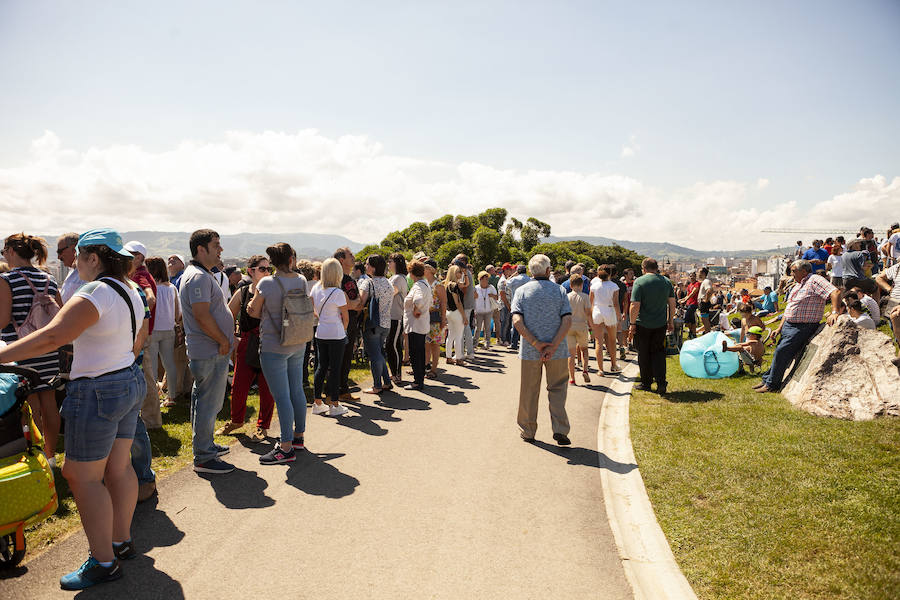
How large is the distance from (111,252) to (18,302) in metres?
2.46

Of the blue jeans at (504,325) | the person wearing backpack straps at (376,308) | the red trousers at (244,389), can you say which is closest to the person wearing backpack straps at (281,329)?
the red trousers at (244,389)

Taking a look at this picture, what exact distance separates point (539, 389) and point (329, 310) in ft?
9.15

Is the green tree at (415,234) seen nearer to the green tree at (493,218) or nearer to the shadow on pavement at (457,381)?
the green tree at (493,218)

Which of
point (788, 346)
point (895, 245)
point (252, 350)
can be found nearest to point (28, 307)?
point (252, 350)

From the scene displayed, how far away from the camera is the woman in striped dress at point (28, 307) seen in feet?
15.1

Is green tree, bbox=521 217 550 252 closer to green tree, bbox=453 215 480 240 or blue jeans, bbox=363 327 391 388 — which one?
green tree, bbox=453 215 480 240

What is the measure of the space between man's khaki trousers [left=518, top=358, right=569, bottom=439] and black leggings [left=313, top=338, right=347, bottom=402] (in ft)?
7.96

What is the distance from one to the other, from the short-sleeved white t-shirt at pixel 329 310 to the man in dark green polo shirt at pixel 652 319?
4.75m

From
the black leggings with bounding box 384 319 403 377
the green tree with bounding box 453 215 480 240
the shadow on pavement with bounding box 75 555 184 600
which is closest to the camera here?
the shadow on pavement with bounding box 75 555 184 600

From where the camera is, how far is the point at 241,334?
605cm

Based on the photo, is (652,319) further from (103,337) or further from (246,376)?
(103,337)

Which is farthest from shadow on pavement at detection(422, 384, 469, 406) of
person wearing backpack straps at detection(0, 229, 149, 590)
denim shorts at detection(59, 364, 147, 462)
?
denim shorts at detection(59, 364, 147, 462)

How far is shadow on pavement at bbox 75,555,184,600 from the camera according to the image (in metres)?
3.08

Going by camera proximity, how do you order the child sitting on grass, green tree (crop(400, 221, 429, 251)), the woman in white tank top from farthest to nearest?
green tree (crop(400, 221, 429, 251))
the woman in white tank top
the child sitting on grass
